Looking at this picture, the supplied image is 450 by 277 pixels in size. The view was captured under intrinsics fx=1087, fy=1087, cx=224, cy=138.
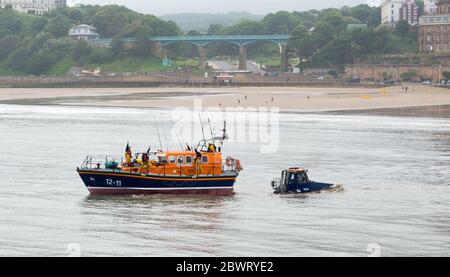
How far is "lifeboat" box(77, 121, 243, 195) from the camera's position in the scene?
4503 cm

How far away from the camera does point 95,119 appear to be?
3487 inches

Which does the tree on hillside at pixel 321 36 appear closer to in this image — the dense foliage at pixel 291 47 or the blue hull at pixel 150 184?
the dense foliage at pixel 291 47

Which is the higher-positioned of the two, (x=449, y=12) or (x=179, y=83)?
(x=449, y=12)

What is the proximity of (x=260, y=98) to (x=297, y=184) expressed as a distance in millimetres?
71185

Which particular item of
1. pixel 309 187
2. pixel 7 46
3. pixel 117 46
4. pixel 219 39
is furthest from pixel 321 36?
pixel 309 187

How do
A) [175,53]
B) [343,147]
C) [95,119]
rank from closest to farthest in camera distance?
[343,147] < [95,119] < [175,53]

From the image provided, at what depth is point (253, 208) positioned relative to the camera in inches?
1670

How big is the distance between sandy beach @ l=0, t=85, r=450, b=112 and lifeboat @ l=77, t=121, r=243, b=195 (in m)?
53.5

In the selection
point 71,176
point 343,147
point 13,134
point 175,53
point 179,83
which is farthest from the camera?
point 175,53

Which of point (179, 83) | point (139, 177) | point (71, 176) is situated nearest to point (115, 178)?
point (139, 177)

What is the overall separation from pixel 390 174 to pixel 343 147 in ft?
43.0

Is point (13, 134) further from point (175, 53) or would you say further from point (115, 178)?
point (175, 53)

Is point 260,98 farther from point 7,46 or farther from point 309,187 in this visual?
point 7,46

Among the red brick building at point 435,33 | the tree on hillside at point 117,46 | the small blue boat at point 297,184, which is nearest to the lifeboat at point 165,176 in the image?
the small blue boat at point 297,184
